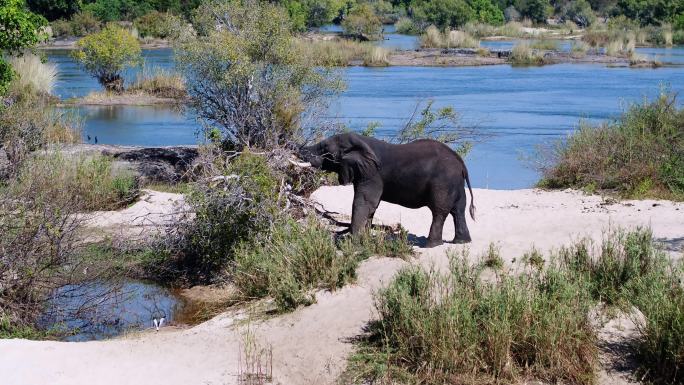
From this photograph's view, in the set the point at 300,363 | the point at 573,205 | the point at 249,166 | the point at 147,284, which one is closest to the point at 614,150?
the point at 573,205

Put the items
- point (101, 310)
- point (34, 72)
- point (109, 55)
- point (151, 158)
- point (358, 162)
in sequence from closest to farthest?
point (101, 310) → point (358, 162) → point (151, 158) → point (34, 72) → point (109, 55)

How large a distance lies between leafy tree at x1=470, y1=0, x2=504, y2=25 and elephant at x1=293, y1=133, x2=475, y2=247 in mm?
76381

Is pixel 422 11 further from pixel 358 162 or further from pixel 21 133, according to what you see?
pixel 358 162

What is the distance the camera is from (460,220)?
1232 centimetres

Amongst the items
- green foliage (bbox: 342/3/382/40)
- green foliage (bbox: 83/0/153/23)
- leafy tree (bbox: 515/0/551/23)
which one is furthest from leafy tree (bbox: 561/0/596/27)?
green foliage (bbox: 83/0/153/23)

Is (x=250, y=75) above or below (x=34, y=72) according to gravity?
above

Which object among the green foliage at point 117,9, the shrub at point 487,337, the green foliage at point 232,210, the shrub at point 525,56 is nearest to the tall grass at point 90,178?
the green foliage at point 232,210

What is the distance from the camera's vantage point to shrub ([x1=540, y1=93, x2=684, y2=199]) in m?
16.7

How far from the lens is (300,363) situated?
9203 millimetres

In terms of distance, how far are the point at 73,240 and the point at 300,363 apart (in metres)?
3.63

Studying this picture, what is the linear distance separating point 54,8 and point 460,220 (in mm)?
63259

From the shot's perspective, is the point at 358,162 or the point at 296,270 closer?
the point at 296,270

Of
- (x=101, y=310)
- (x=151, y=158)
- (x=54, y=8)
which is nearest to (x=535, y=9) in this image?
(x=54, y=8)

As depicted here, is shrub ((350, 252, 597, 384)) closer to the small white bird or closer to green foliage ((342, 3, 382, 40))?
the small white bird
